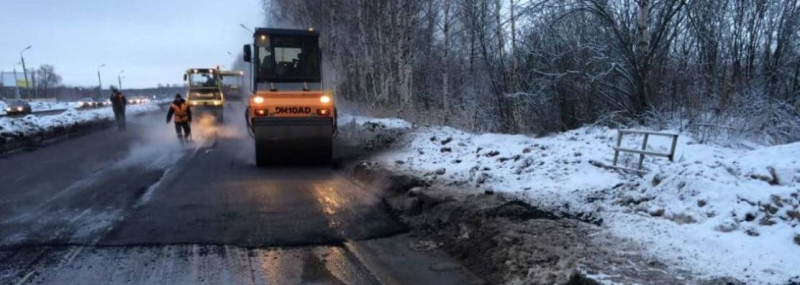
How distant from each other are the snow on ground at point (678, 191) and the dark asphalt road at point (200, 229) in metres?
1.99

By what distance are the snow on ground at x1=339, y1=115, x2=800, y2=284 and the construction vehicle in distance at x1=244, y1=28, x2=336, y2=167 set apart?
81.2 inches

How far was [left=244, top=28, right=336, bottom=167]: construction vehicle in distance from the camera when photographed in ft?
40.1

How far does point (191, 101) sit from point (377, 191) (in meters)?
24.5

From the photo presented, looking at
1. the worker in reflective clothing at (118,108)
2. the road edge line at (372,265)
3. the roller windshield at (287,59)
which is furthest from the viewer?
the worker in reflective clothing at (118,108)

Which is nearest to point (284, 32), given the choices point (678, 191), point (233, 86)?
point (678, 191)

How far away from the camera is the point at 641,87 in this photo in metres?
12.4

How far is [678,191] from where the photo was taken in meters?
6.85

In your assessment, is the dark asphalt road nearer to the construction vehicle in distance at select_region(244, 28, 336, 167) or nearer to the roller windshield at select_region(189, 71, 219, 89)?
the construction vehicle in distance at select_region(244, 28, 336, 167)

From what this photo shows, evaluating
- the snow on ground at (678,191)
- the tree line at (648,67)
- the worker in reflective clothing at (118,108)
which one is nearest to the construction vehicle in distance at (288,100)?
the snow on ground at (678,191)

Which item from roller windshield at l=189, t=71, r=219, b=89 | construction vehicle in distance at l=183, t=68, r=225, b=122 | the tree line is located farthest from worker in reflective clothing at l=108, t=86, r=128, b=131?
the tree line

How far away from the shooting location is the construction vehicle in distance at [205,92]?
31.2 metres

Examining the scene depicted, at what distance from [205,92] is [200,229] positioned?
86.9 feet

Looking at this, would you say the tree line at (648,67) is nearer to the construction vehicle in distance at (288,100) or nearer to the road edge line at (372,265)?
the construction vehicle in distance at (288,100)

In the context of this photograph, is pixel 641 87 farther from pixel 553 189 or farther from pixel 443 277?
pixel 443 277
